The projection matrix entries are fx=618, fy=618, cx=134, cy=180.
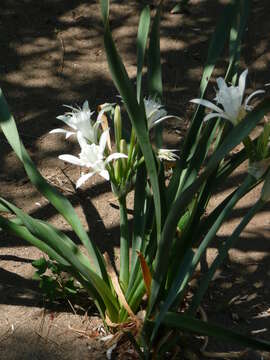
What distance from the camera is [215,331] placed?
1.68 m

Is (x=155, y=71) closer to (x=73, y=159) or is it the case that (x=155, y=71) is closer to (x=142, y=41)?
(x=142, y=41)

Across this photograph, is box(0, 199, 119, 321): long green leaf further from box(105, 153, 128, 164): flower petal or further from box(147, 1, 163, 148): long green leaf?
box(147, 1, 163, 148): long green leaf

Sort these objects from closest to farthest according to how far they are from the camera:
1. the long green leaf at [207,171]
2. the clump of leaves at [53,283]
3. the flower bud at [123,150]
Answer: the long green leaf at [207,171]
the flower bud at [123,150]
the clump of leaves at [53,283]

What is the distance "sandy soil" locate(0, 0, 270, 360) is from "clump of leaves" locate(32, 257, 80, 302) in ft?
0.24

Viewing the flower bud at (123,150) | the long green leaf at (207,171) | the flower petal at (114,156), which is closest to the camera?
the long green leaf at (207,171)

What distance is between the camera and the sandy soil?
86.4 inches

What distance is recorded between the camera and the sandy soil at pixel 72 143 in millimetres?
2195

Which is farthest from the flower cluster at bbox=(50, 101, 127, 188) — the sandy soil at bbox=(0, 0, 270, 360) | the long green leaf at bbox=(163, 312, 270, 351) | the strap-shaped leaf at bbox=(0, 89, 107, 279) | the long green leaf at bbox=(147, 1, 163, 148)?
the sandy soil at bbox=(0, 0, 270, 360)

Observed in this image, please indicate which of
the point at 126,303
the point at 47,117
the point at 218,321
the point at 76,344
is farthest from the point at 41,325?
the point at 47,117

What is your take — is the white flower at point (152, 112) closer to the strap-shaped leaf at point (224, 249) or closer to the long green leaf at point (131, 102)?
the long green leaf at point (131, 102)

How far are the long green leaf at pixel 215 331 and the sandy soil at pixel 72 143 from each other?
0.44 m

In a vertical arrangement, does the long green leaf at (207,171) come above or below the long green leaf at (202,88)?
below

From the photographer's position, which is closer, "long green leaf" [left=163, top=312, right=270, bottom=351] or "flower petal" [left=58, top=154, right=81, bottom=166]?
"long green leaf" [left=163, top=312, right=270, bottom=351]

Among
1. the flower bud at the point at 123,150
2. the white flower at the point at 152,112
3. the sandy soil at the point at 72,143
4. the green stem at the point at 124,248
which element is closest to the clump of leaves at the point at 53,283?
the sandy soil at the point at 72,143
